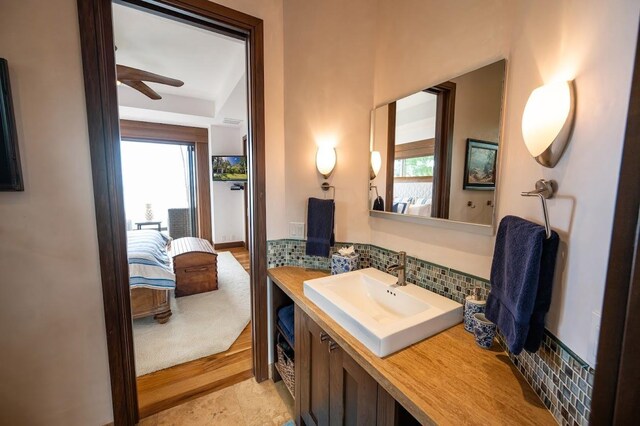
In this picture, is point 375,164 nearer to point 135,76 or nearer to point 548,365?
point 548,365

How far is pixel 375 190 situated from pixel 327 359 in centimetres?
108

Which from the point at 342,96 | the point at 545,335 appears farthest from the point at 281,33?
the point at 545,335

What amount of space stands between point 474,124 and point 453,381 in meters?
1.05

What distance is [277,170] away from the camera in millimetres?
1762

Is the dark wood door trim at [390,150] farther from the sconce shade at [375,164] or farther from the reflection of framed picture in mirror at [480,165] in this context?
the reflection of framed picture in mirror at [480,165]

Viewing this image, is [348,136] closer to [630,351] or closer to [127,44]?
[630,351]

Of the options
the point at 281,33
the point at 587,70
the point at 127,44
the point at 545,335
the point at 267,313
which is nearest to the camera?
the point at 587,70

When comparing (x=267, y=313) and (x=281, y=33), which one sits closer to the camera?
(x=281, y=33)

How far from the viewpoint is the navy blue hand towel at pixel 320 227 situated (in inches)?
68.7

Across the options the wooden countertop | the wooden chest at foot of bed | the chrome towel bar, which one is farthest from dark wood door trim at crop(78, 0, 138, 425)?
the chrome towel bar

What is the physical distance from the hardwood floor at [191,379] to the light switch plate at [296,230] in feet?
3.71

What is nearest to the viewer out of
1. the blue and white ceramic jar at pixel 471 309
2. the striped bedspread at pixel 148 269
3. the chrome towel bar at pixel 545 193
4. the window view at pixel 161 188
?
the chrome towel bar at pixel 545 193

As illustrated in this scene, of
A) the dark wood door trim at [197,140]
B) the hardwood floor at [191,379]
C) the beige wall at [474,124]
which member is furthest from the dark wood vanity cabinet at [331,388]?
the dark wood door trim at [197,140]

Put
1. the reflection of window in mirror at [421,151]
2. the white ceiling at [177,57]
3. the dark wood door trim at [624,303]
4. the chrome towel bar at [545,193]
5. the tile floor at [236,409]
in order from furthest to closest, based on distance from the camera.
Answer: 1. the white ceiling at [177,57]
2. the tile floor at [236,409]
3. the reflection of window in mirror at [421,151]
4. the chrome towel bar at [545,193]
5. the dark wood door trim at [624,303]
